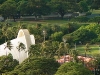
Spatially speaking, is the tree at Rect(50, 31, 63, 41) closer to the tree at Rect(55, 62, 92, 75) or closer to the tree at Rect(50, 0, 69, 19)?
the tree at Rect(50, 0, 69, 19)

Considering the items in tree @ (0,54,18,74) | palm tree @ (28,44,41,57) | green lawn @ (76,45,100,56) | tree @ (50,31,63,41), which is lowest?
green lawn @ (76,45,100,56)

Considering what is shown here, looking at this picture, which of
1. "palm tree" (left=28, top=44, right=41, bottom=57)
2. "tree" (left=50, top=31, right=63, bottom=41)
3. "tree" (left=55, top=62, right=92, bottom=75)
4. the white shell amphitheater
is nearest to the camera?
"tree" (left=55, top=62, right=92, bottom=75)

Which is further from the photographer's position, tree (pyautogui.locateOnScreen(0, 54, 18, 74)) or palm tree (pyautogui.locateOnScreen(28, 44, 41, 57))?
palm tree (pyautogui.locateOnScreen(28, 44, 41, 57))

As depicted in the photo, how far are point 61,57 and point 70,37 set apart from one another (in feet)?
Answer: 60.0

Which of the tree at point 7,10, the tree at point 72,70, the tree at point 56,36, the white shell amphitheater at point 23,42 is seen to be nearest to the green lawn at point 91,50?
the tree at point 56,36

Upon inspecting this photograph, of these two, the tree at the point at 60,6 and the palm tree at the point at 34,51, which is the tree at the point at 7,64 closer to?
the palm tree at the point at 34,51

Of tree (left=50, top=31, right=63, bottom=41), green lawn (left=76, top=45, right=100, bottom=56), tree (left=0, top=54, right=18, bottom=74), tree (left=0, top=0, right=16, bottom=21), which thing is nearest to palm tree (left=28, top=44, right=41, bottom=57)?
tree (left=0, top=54, right=18, bottom=74)

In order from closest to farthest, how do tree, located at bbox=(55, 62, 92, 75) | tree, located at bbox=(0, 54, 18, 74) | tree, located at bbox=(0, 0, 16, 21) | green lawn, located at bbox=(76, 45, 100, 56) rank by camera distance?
tree, located at bbox=(55, 62, 92, 75), tree, located at bbox=(0, 54, 18, 74), green lawn, located at bbox=(76, 45, 100, 56), tree, located at bbox=(0, 0, 16, 21)

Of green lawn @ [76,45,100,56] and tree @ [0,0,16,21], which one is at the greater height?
tree @ [0,0,16,21]

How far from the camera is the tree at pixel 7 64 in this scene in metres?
62.4

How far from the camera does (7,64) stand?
6353 centimetres

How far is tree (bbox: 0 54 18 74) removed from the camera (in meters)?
62.4

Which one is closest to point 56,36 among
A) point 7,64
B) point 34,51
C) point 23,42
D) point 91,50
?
point 91,50

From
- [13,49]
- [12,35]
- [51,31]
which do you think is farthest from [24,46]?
[51,31]
